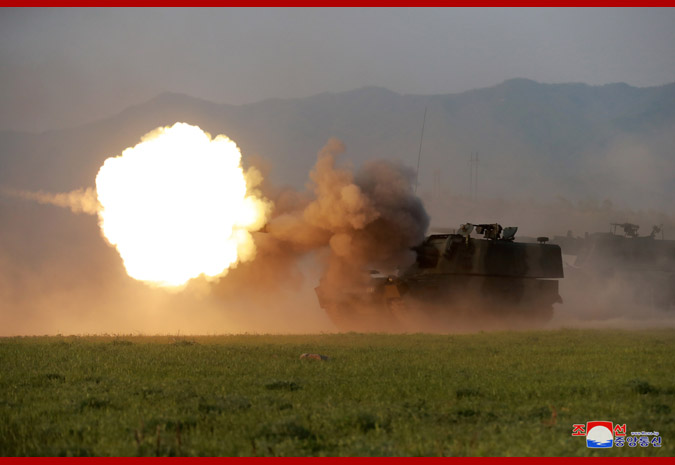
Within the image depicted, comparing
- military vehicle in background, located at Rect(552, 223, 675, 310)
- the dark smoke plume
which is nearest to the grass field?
the dark smoke plume

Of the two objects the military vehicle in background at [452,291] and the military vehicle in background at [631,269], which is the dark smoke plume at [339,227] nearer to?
the military vehicle in background at [452,291]

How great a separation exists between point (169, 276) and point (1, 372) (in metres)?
16.7

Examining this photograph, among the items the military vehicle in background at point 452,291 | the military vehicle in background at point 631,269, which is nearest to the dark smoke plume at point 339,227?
the military vehicle in background at point 452,291

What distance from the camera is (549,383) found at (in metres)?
16.7

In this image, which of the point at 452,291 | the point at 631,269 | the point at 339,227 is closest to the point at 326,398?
the point at 339,227

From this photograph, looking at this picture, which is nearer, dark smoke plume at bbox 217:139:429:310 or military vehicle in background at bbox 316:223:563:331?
dark smoke plume at bbox 217:139:429:310

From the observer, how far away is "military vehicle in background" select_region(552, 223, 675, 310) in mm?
52500

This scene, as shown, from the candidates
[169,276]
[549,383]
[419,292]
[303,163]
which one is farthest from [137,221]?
[303,163]

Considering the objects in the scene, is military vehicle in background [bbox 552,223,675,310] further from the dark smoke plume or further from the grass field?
the grass field

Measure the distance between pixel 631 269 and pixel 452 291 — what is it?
1985 cm

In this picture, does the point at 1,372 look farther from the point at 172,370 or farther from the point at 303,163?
the point at 303,163

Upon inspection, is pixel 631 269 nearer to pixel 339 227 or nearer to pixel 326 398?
pixel 339 227

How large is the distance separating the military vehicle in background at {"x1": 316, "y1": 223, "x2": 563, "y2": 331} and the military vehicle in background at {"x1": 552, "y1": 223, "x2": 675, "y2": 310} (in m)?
14.1

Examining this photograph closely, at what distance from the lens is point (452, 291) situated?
37500 millimetres
